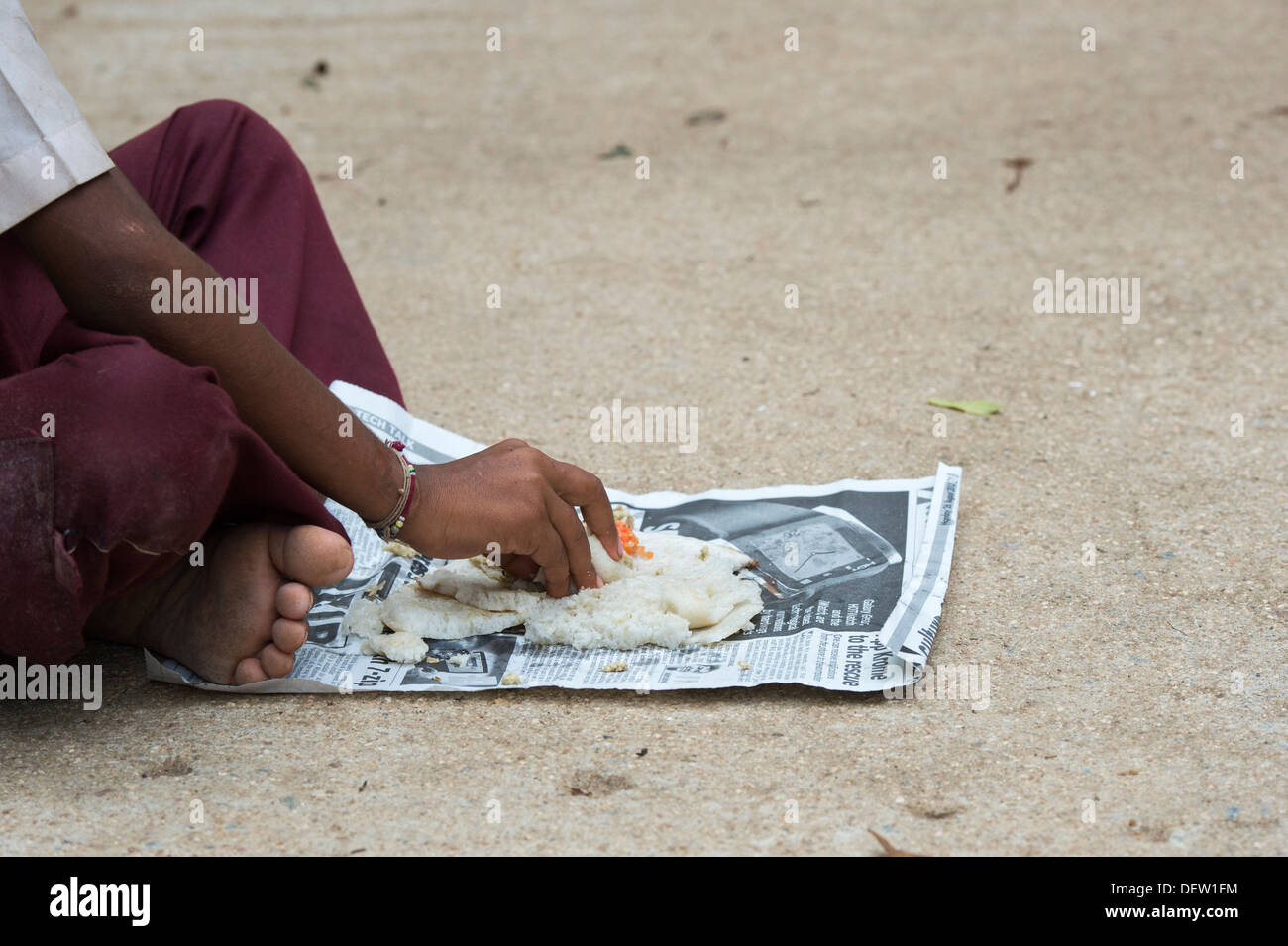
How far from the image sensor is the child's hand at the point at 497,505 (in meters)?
1.82

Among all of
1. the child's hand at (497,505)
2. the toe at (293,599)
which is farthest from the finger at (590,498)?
the toe at (293,599)

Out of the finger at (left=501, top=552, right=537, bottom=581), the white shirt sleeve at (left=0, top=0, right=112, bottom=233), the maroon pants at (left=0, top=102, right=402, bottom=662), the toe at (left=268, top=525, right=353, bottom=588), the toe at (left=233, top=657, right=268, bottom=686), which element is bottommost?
the toe at (left=233, top=657, right=268, bottom=686)

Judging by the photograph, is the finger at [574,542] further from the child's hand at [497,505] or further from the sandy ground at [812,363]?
the sandy ground at [812,363]

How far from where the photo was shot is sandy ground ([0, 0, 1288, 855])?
5.38ft

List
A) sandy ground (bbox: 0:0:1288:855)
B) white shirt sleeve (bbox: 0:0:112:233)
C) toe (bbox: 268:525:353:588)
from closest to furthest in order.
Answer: white shirt sleeve (bbox: 0:0:112:233)
sandy ground (bbox: 0:0:1288:855)
toe (bbox: 268:525:353:588)

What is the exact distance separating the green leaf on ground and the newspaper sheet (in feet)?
1.25

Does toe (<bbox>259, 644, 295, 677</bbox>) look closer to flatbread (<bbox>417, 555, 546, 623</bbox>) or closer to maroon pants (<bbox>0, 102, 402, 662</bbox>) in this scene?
maroon pants (<bbox>0, 102, 402, 662</bbox>)

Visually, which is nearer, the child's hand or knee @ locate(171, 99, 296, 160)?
the child's hand

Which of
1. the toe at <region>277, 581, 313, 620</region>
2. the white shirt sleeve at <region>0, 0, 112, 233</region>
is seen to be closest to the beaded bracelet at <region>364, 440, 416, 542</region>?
the toe at <region>277, 581, 313, 620</region>

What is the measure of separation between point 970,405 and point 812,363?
0.39m

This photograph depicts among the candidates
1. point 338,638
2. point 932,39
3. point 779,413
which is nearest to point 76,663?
point 338,638

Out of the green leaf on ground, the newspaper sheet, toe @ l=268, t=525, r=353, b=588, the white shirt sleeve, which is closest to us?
the white shirt sleeve

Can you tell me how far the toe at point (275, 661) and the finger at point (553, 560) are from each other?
0.36 meters

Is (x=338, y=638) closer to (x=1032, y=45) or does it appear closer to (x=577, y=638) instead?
(x=577, y=638)
